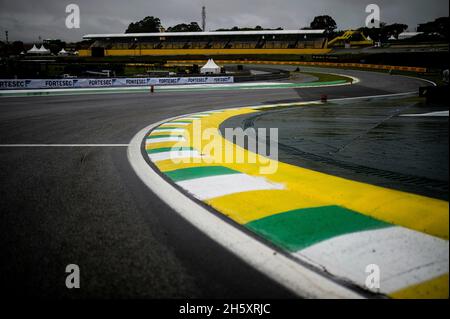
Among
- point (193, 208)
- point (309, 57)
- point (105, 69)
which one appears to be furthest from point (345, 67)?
point (193, 208)

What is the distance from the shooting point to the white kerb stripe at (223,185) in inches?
152

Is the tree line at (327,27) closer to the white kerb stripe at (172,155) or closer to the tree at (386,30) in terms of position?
the tree at (386,30)

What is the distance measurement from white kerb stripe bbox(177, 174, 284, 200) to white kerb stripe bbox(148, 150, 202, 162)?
131 centimetres

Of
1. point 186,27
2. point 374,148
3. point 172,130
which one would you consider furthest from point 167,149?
point 186,27

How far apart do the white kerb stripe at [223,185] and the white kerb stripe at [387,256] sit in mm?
1464

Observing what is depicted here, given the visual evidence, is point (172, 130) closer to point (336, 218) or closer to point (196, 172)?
point (196, 172)

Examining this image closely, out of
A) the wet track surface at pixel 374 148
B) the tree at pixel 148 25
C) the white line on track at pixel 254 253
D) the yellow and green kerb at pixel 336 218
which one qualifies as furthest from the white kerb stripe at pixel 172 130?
the tree at pixel 148 25

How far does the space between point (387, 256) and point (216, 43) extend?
252ft

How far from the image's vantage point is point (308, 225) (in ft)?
9.74

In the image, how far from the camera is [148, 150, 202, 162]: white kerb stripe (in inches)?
217

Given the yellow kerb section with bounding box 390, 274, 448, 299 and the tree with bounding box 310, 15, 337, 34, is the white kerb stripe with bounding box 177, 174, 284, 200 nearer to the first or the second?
the yellow kerb section with bounding box 390, 274, 448, 299

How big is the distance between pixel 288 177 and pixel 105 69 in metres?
30.6

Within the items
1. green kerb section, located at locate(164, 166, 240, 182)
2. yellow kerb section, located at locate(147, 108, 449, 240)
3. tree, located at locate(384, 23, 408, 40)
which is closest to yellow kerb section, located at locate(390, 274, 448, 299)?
yellow kerb section, located at locate(147, 108, 449, 240)
